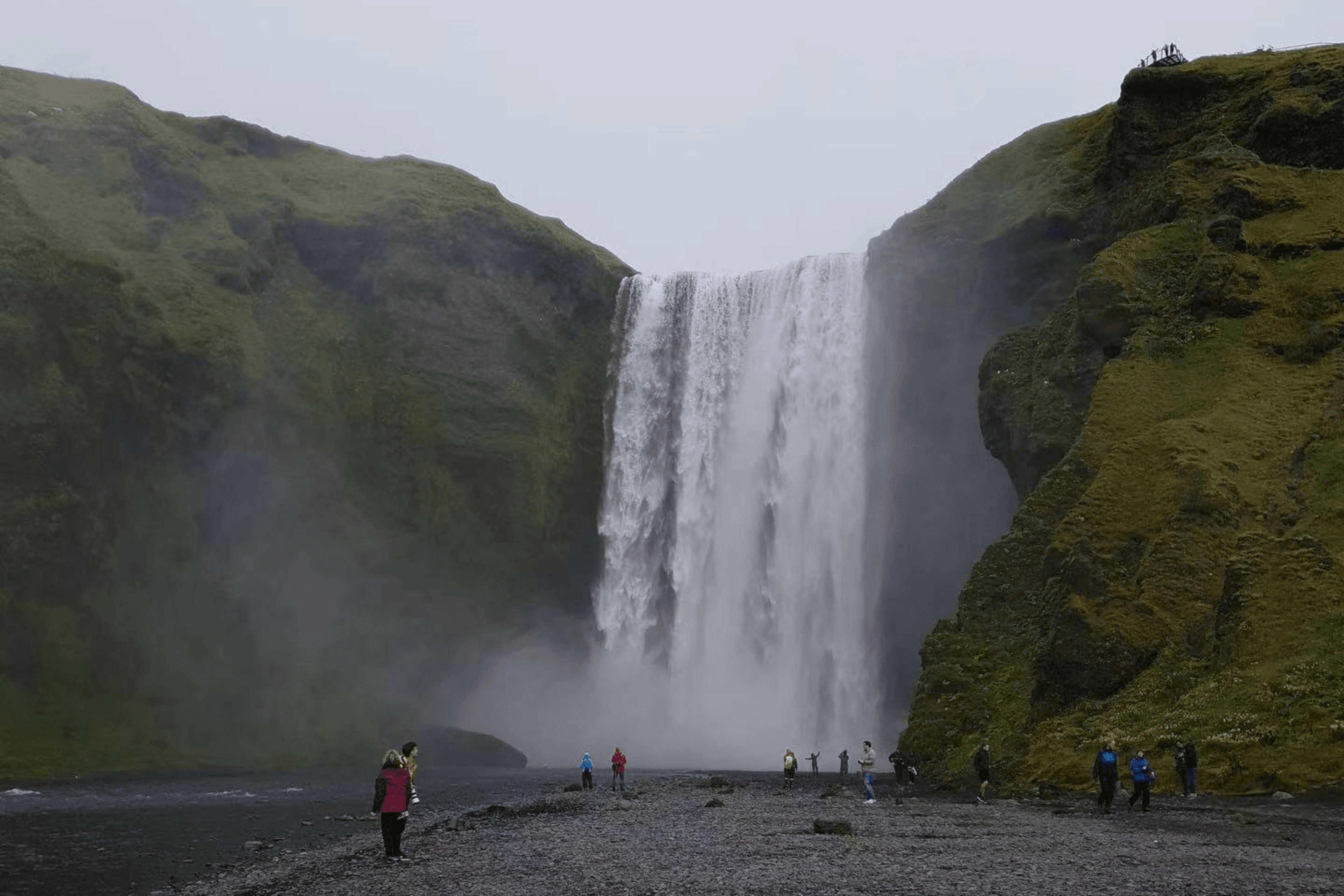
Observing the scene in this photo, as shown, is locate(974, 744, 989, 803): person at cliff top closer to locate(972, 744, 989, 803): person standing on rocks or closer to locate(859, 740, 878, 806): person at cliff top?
locate(972, 744, 989, 803): person standing on rocks

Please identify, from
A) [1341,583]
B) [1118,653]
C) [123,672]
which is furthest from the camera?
[123,672]

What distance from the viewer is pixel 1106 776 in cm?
2558

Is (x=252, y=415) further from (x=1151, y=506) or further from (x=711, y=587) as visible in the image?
(x=1151, y=506)

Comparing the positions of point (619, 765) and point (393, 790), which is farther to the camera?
point (619, 765)

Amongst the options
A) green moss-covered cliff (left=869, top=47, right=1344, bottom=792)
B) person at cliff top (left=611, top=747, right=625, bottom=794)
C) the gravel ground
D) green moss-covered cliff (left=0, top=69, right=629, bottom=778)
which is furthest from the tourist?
green moss-covered cliff (left=0, top=69, right=629, bottom=778)

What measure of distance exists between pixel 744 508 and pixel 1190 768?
41416mm

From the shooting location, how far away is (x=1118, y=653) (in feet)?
107

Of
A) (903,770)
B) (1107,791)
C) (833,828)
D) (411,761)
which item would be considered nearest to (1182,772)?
(1107,791)

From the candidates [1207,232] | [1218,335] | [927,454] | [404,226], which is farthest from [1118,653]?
[404,226]

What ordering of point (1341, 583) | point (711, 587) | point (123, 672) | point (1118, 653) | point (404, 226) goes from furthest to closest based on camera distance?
point (404, 226) → point (711, 587) → point (123, 672) → point (1118, 653) → point (1341, 583)

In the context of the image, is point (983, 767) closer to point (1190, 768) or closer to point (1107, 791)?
point (1107, 791)

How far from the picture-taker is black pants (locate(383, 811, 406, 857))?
2114cm

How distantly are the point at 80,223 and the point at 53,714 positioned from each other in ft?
93.1

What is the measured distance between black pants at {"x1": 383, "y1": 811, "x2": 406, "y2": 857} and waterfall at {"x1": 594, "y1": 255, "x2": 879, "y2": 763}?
38.3m
